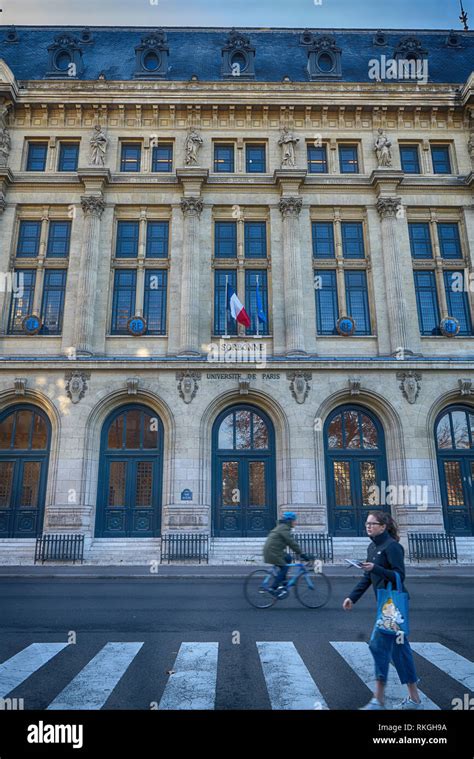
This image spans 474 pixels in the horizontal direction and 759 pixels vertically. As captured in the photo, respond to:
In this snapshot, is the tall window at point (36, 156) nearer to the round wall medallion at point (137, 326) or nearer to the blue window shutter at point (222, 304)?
the round wall medallion at point (137, 326)

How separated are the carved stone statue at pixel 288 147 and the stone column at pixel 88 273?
933 centimetres

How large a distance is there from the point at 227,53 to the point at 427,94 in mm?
11631

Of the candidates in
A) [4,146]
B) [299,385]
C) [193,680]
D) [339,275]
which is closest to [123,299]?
[299,385]

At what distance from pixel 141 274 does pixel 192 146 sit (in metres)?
7.18

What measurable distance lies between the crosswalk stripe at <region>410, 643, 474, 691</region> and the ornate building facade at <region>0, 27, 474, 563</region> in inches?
502

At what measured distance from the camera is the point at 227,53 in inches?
1131

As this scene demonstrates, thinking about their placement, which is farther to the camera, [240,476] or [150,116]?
[150,116]

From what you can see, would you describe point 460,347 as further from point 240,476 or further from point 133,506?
point 133,506

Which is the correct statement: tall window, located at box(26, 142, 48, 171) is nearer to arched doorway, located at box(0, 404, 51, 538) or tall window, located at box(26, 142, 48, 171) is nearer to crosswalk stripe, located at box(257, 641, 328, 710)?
arched doorway, located at box(0, 404, 51, 538)

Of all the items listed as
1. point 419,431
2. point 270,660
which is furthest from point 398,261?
point 270,660

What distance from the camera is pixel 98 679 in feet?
19.6

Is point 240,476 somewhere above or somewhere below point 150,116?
below

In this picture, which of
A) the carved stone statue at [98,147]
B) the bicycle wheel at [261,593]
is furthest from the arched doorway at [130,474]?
the carved stone statue at [98,147]
